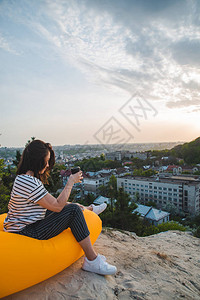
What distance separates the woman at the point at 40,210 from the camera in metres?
1.87

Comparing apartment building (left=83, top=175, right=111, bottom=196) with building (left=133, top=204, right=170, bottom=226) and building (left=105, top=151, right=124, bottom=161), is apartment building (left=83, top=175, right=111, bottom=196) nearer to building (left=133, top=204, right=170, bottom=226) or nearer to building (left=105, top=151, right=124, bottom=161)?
building (left=133, top=204, right=170, bottom=226)

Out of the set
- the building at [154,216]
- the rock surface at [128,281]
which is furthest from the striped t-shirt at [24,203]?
the building at [154,216]

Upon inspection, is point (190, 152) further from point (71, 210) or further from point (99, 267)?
point (71, 210)

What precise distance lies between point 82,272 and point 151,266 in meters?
1.02

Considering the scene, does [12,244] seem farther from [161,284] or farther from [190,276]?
[190,276]

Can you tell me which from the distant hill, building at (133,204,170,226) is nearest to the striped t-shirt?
building at (133,204,170,226)

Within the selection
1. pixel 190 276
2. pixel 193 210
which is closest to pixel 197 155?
pixel 193 210

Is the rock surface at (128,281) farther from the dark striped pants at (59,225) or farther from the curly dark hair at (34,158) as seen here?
the curly dark hair at (34,158)

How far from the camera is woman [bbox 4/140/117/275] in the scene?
1874mm

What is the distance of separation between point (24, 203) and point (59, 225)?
44 centimetres

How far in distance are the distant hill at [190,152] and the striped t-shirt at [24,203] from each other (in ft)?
184

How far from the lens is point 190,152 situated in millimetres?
54656

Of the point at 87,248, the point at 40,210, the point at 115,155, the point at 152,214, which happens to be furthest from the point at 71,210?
the point at 115,155

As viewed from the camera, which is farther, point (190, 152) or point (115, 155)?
point (115, 155)
